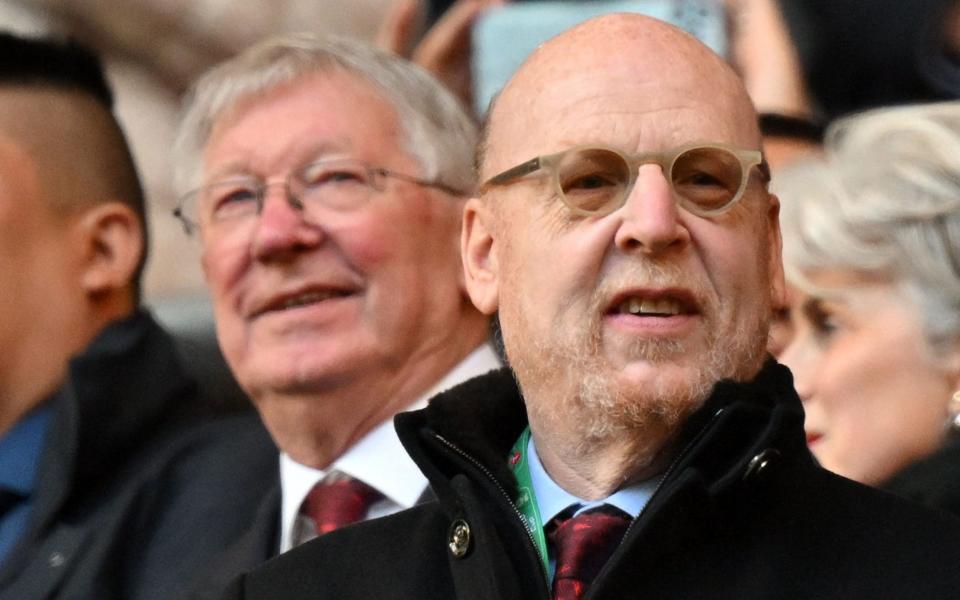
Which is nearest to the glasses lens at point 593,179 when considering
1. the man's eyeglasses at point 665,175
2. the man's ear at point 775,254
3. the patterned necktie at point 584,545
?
the man's eyeglasses at point 665,175

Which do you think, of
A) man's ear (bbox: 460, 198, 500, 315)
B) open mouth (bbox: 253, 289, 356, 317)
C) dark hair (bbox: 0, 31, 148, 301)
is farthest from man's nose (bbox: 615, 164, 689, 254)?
dark hair (bbox: 0, 31, 148, 301)

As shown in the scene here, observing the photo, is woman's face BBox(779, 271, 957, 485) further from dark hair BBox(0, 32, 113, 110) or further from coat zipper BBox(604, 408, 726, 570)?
dark hair BBox(0, 32, 113, 110)

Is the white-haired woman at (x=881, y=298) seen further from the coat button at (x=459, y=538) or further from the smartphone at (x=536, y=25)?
the coat button at (x=459, y=538)

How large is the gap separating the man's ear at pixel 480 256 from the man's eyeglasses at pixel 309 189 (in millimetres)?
811

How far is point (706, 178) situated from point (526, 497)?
17.6 inches

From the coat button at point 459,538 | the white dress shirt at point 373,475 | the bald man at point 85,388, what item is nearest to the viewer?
the coat button at point 459,538

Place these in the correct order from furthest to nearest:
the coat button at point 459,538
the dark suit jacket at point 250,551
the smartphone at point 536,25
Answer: the smartphone at point 536,25 → the dark suit jacket at point 250,551 → the coat button at point 459,538

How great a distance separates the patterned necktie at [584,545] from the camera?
6.65 feet

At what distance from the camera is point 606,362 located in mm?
2072

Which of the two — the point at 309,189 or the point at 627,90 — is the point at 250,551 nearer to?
the point at 309,189

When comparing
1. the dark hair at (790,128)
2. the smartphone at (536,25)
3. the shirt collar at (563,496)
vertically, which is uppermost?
the shirt collar at (563,496)

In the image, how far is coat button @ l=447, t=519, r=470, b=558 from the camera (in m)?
2.08

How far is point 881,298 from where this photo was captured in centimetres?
290

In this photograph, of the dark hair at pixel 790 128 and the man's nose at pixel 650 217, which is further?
the dark hair at pixel 790 128
